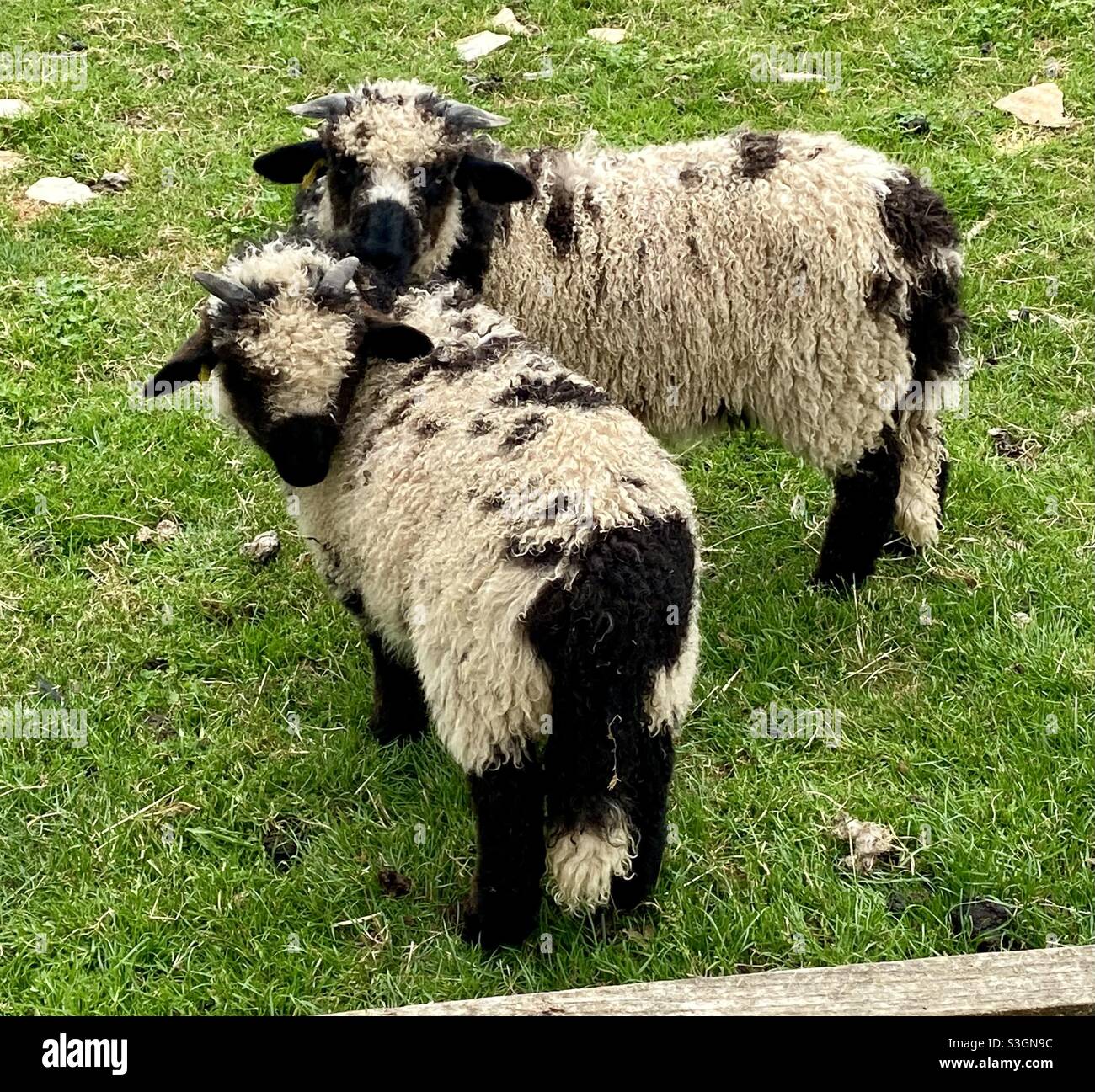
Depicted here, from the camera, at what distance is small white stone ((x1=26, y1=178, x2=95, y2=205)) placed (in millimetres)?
7160

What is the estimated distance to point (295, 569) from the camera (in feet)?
17.4

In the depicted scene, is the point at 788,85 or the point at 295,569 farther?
the point at 788,85

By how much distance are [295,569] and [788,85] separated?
185 inches

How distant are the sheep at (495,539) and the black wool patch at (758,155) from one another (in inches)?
50.6

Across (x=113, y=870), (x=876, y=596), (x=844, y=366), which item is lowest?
(x=113, y=870)

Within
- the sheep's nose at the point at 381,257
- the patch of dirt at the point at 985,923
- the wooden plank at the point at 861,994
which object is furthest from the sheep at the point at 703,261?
the wooden plank at the point at 861,994

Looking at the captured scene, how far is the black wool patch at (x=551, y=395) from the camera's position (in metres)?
3.57

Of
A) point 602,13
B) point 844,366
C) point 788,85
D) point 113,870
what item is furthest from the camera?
point 602,13

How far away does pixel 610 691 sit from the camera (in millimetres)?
3211

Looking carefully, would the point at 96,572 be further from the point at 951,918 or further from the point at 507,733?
the point at 951,918

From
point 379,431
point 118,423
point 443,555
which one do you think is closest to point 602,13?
point 118,423

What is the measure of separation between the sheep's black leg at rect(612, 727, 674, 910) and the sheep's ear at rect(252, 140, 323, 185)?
9.17ft

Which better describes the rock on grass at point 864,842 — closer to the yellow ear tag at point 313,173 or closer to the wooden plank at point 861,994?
the wooden plank at point 861,994
